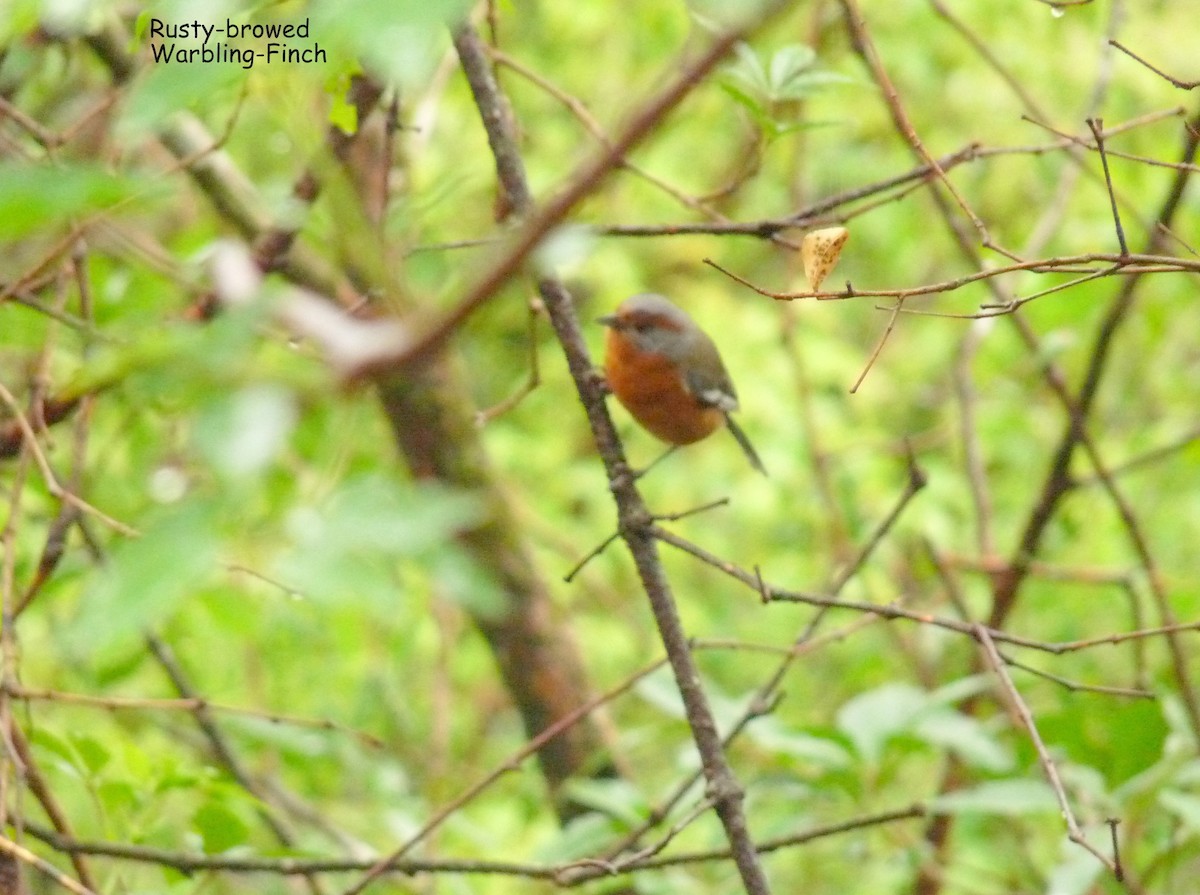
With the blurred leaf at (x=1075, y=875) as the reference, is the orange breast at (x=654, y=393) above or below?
above

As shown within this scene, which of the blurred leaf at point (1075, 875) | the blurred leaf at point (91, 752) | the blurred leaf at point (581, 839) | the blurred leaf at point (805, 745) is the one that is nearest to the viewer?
the blurred leaf at point (91, 752)

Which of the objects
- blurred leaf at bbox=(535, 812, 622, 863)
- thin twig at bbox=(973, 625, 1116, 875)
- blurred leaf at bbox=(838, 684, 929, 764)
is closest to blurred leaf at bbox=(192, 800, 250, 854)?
blurred leaf at bbox=(535, 812, 622, 863)

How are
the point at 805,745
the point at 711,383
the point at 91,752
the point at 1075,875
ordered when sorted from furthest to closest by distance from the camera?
1. the point at 711,383
2. the point at 805,745
3. the point at 1075,875
4. the point at 91,752

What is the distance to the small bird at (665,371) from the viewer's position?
2.68 metres

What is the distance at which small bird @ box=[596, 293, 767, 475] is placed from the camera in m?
2.68

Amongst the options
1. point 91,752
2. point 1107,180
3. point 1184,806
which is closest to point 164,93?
point 1107,180

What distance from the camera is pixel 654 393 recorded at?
8.82ft

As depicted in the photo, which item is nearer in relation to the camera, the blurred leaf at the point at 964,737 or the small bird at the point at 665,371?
the blurred leaf at the point at 964,737

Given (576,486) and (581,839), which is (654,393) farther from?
(576,486)

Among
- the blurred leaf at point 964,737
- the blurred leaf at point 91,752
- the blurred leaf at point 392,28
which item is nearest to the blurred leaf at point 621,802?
the blurred leaf at point 964,737

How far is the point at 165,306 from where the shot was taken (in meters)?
2.20

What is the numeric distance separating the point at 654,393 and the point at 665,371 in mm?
56

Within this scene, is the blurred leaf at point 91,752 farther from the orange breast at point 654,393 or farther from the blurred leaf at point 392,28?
the blurred leaf at point 392,28

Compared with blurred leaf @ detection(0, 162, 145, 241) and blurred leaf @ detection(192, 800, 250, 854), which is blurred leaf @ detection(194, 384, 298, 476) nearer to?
blurred leaf @ detection(0, 162, 145, 241)
